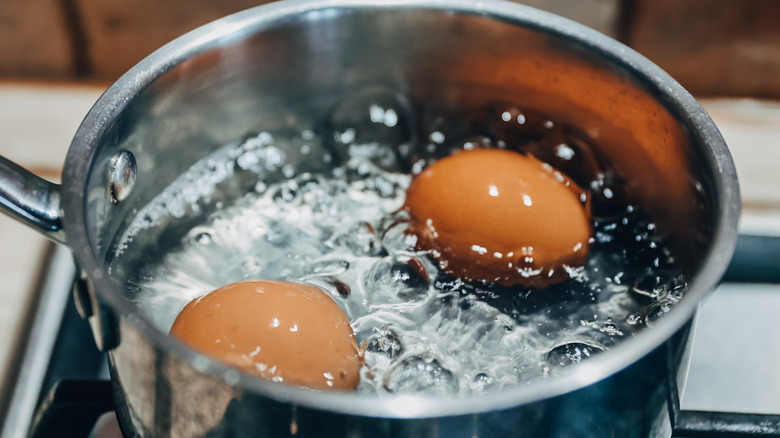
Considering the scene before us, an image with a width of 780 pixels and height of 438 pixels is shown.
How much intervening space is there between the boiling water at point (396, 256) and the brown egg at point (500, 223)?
0.01m

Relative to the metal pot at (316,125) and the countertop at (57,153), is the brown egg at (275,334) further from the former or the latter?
the countertop at (57,153)

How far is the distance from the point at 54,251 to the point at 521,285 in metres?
0.48

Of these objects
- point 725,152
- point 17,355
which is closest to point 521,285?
point 725,152

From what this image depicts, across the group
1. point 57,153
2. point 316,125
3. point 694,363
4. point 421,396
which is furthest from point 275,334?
point 57,153

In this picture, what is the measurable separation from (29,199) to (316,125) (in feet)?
1.03

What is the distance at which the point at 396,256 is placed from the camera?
61 centimetres

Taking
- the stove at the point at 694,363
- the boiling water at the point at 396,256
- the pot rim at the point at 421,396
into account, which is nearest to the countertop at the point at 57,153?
the stove at the point at 694,363

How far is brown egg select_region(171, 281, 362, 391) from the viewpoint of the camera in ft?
1.48

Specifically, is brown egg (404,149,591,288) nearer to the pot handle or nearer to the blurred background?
the pot handle

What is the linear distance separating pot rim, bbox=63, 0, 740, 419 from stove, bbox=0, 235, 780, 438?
0.55 ft

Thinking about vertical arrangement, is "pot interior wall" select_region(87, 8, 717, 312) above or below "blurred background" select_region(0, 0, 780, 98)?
below

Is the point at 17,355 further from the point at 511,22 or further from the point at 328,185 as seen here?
the point at 511,22

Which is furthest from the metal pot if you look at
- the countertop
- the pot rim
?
the countertop

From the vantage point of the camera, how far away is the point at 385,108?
0.72 meters
